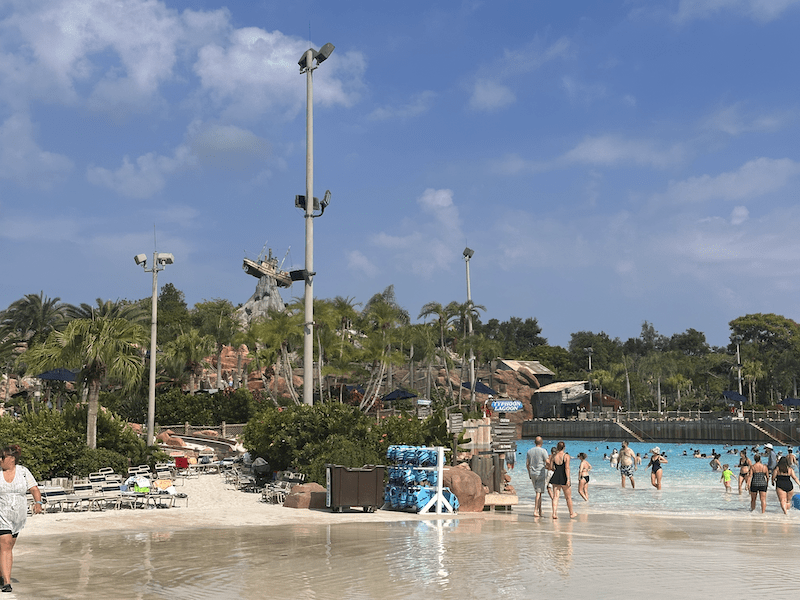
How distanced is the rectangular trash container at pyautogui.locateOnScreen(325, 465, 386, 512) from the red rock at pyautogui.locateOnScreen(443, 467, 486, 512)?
6.50 ft

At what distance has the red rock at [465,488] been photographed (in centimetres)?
1748

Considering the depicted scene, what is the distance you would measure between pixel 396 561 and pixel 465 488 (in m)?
7.69

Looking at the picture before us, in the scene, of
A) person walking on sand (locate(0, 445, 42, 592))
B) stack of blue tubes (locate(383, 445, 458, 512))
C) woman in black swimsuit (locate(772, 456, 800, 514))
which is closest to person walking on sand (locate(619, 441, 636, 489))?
woman in black swimsuit (locate(772, 456, 800, 514))

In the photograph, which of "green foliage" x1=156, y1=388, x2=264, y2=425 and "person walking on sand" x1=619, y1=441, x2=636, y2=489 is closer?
"person walking on sand" x1=619, y1=441, x2=636, y2=489

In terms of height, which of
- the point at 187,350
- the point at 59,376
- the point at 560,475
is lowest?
the point at 560,475

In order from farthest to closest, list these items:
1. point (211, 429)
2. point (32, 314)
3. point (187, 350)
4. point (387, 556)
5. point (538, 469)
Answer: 1. point (32, 314)
2. point (187, 350)
3. point (211, 429)
4. point (538, 469)
5. point (387, 556)

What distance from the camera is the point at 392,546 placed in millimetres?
11438

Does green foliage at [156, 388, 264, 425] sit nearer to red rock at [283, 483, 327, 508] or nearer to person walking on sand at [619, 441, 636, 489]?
person walking on sand at [619, 441, 636, 489]

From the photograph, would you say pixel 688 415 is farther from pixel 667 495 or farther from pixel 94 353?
pixel 94 353

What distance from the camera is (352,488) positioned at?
16.1 metres

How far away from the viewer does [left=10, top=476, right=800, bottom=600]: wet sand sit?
8320mm

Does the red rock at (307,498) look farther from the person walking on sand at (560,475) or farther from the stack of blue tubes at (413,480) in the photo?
the person walking on sand at (560,475)

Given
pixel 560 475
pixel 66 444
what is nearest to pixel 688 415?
pixel 560 475

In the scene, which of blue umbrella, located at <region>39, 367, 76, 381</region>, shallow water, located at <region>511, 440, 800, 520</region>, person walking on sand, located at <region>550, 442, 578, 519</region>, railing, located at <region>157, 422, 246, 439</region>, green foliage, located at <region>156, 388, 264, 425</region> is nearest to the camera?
person walking on sand, located at <region>550, 442, 578, 519</region>
